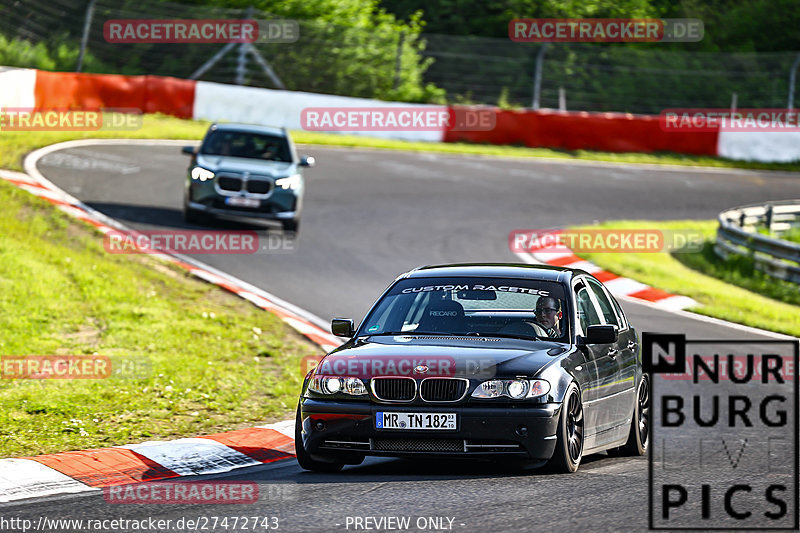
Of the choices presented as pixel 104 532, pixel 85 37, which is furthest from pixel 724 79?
pixel 104 532

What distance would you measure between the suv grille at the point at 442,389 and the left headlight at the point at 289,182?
1127cm

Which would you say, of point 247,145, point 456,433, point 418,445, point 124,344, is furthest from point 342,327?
point 247,145

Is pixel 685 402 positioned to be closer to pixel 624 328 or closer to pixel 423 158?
pixel 624 328

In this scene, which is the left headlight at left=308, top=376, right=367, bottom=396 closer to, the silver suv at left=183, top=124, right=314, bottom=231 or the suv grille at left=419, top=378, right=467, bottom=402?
the suv grille at left=419, top=378, right=467, bottom=402

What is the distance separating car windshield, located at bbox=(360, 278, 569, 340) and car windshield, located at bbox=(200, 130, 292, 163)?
35.3 feet

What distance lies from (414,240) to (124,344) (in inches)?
316

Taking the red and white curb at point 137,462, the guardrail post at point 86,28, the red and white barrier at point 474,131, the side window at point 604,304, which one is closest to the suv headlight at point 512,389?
the red and white curb at point 137,462

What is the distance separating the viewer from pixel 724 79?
117 ft

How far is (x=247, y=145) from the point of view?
19.5m

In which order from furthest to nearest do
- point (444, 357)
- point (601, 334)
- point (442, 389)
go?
1. point (601, 334)
2. point (444, 357)
3. point (442, 389)

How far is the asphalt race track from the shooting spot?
655 centimetres

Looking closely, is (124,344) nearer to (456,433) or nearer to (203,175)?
(456,433)

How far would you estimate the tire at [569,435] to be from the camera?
753 centimetres

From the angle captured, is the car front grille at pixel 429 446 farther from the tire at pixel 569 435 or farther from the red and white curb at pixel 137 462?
the red and white curb at pixel 137 462
